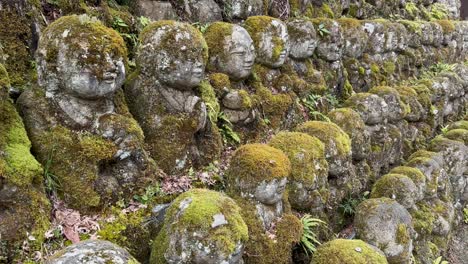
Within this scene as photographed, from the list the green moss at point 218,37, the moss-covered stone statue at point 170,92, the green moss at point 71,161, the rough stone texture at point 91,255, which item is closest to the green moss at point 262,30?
the green moss at point 218,37

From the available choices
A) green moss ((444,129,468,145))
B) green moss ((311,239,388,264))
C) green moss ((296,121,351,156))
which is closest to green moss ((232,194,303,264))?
green moss ((311,239,388,264))

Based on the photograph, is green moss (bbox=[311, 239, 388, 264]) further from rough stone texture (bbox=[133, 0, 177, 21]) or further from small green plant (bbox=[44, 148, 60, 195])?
rough stone texture (bbox=[133, 0, 177, 21])

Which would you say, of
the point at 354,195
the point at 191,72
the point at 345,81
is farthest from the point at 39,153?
the point at 345,81

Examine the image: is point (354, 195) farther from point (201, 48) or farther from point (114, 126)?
point (114, 126)

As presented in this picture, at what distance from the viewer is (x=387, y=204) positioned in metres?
7.14

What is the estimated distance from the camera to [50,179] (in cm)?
502

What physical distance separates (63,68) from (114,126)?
3.08 feet

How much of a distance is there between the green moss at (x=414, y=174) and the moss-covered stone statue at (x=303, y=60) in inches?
107

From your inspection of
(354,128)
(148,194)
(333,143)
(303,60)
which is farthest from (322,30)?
(148,194)

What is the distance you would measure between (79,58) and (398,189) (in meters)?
6.31

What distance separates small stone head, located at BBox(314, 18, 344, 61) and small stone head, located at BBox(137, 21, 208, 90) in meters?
5.06

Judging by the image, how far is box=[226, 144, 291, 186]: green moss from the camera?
216 inches

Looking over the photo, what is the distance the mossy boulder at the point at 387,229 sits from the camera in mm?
6754

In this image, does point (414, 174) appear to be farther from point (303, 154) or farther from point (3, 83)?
point (3, 83)
